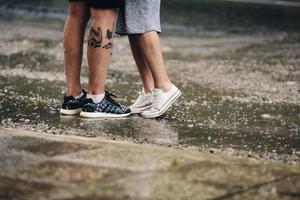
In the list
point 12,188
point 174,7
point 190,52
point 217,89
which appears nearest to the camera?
point 12,188

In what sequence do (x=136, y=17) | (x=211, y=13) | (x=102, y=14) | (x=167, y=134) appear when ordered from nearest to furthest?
1. (x=167, y=134)
2. (x=102, y=14)
3. (x=136, y=17)
4. (x=211, y=13)

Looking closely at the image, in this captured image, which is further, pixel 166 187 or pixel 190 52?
pixel 190 52

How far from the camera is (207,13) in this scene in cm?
1195

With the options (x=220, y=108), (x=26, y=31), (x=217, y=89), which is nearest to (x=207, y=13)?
(x=26, y=31)

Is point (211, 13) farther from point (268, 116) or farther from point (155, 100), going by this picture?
point (155, 100)

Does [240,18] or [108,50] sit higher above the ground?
[108,50]

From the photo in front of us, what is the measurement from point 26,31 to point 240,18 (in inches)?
164

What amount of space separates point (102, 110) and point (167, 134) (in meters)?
0.56

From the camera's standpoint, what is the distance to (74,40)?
4238 millimetres

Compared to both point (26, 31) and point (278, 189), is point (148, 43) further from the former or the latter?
point (26, 31)

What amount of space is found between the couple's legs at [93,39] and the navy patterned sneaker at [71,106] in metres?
0.13

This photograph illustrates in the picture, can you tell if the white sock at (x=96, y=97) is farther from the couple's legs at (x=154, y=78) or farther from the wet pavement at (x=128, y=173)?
the wet pavement at (x=128, y=173)

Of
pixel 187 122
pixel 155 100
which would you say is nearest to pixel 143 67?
pixel 155 100

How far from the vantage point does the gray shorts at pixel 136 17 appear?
414 cm
